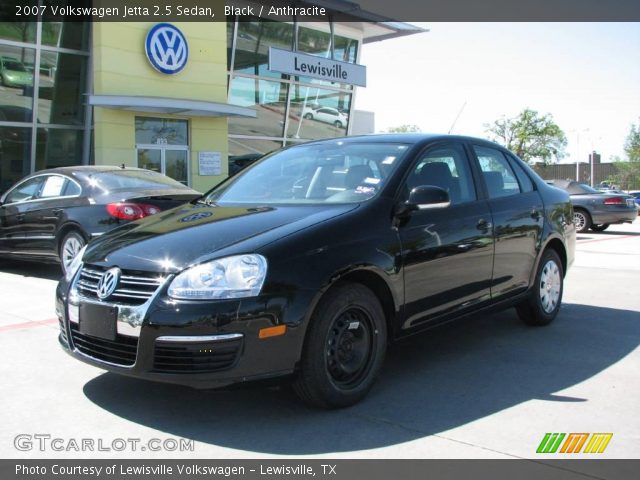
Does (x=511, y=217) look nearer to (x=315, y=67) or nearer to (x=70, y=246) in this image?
(x=70, y=246)

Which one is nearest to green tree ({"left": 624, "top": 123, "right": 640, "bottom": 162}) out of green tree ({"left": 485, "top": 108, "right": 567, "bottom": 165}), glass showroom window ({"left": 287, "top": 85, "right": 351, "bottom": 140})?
green tree ({"left": 485, "top": 108, "right": 567, "bottom": 165})

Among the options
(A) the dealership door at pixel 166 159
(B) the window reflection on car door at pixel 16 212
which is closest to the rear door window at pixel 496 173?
(B) the window reflection on car door at pixel 16 212

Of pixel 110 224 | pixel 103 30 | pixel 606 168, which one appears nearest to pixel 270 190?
pixel 110 224

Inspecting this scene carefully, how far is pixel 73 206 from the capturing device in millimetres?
8297

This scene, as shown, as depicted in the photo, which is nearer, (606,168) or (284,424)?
(284,424)

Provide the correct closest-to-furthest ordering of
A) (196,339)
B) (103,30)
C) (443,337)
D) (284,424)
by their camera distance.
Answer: (196,339) < (284,424) < (443,337) < (103,30)

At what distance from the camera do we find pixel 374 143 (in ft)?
16.3

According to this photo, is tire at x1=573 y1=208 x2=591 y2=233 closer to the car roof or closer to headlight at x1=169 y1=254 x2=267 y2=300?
the car roof

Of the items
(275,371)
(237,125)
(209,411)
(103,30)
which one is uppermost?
(103,30)

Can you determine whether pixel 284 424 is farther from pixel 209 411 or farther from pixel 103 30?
pixel 103 30

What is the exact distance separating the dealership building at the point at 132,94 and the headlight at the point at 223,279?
1436cm

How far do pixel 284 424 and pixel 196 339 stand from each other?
0.75 m

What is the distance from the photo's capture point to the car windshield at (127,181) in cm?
833
